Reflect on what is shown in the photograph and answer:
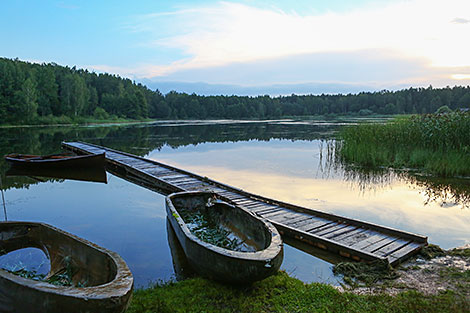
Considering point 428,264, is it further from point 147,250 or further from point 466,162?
point 466,162

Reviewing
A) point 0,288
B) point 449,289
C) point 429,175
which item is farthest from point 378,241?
point 429,175

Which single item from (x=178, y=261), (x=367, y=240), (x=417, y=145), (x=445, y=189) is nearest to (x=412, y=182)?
(x=445, y=189)

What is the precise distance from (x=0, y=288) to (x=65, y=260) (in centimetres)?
116

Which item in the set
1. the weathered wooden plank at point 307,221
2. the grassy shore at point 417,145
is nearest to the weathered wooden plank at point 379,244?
the weathered wooden plank at point 307,221

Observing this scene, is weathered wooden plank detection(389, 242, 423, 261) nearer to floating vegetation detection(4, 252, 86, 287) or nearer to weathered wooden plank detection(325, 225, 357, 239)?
weathered wooden plank detection(325, 225, 357, 239)

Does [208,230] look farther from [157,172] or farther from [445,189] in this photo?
[445,189]

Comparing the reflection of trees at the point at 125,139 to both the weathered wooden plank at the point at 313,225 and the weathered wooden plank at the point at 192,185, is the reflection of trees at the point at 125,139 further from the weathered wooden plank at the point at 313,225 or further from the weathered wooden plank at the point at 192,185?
the weathered wooden plank at the point at 313,225

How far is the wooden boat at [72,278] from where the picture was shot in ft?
9.00

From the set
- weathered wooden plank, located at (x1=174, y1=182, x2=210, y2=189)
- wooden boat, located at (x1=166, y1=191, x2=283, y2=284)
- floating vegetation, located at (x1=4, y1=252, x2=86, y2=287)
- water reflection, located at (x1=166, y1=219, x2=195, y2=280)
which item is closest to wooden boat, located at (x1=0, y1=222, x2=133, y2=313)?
floating vegetation, located at (x1=4, y1=252, x2=86, y2=287)

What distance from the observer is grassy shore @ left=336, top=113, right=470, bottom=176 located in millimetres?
12141

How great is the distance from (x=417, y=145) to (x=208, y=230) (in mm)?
11943

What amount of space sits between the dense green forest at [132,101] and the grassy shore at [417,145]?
5142 cm

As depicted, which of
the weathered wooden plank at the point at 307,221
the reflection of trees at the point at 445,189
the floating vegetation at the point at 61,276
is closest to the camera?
the floating vegetation at the point at 61,276

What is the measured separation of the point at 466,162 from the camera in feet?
38.0
